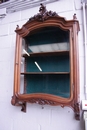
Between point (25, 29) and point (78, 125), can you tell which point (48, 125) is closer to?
point (78, 125)

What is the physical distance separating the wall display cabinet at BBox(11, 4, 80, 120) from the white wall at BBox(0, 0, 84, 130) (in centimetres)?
13

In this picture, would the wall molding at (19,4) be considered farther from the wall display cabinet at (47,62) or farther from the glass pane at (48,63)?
the glass pane at (48,63)

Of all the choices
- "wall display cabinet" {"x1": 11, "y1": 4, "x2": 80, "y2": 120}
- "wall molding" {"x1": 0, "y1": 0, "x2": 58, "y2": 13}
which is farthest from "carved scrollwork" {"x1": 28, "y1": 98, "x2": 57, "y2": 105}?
"wall molding" {"x1": 0, "y1": 0, "x2": 58, "y2": 13}

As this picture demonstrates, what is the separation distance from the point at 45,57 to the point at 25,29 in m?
0.37

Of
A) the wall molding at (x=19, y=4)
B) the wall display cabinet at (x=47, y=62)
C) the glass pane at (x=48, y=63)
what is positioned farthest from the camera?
the wall molding at (x=19, y=4)

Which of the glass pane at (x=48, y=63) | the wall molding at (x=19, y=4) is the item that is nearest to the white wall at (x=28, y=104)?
the wall molding at (x=19, y=4)

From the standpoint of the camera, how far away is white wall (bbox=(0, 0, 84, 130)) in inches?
50.0

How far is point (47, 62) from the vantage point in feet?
4.37

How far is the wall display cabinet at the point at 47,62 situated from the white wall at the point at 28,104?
132mm

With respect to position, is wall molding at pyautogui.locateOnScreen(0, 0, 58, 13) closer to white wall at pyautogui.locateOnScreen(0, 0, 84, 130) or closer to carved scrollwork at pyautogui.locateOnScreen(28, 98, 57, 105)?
white wall at pyautogui.locateOnScreen(0, 0, 84, 130)

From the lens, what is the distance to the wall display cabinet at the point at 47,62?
112cm

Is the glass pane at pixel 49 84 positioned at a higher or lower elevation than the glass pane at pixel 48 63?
lower

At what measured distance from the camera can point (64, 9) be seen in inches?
56.0

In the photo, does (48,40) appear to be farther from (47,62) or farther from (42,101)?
(42,101)
